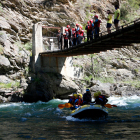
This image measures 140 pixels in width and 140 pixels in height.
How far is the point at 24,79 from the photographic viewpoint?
55.2 feet

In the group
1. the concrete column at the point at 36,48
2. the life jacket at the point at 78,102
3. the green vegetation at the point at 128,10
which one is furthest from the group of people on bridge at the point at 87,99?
the green vegetation at the point at 128,10

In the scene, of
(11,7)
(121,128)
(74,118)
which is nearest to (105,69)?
(11,7)

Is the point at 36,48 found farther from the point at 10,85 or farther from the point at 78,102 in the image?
the point at 78,102

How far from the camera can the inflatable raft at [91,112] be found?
866 centimetres

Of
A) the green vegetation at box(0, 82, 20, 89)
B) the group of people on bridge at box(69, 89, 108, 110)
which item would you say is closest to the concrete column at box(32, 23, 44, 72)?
the green vegetation at box(0, 82, 20, 89)

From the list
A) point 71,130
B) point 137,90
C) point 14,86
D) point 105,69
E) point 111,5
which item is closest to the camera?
point 71,130

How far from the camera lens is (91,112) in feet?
29.0

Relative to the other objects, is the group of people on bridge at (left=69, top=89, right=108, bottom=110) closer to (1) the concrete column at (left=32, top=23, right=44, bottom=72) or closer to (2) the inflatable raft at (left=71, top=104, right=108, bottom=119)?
(2) the inflatable raft at (left=71, top=104, right=108, bottom=119)

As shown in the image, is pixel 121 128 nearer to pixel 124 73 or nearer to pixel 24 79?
pixel 24 79

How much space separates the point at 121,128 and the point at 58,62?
11.8m

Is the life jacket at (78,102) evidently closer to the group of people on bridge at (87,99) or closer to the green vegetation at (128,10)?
the group of people on bridge at (87,99)

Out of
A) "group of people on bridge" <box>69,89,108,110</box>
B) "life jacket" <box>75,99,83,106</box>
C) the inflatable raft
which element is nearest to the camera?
the inflatable raft

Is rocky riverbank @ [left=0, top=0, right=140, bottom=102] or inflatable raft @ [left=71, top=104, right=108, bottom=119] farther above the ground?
rocky riverbank @ [left=0, top=0, right=140, bottom=102]

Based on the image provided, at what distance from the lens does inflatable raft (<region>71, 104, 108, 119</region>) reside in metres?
8.66
